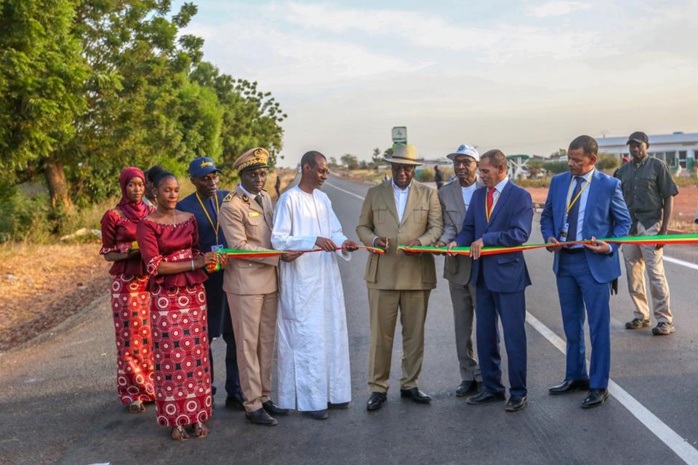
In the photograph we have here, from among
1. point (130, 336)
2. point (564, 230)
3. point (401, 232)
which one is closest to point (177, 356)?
point (130, 336)

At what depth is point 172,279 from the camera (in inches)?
226

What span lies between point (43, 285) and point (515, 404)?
10062 mm

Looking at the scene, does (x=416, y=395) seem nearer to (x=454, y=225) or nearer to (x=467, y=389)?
(x=467, y=389)

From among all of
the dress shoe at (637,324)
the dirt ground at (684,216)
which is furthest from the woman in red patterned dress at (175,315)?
the dirt ground at (684,216)

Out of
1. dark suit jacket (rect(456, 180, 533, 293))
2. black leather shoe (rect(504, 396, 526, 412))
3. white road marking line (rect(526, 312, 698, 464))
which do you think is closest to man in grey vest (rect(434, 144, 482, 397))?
dark suit jacket (rect(456, 180, 533, 293))

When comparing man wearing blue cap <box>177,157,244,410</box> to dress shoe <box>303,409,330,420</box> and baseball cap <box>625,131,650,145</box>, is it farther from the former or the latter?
baseball cap <box>625,131,650,145</box>

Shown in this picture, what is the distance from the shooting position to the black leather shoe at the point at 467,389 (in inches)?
258

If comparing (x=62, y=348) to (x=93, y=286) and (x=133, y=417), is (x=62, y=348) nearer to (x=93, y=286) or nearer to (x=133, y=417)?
(x=133, y=417)

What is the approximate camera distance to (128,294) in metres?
6.51

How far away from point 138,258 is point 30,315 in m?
5.72

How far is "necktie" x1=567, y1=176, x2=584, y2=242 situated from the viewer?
6527 millimetres

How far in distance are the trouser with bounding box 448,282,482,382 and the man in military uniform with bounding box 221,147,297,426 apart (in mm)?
1639

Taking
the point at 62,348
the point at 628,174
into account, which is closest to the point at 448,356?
the point at 628,174

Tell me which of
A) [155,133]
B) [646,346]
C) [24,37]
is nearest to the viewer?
[646,346]
